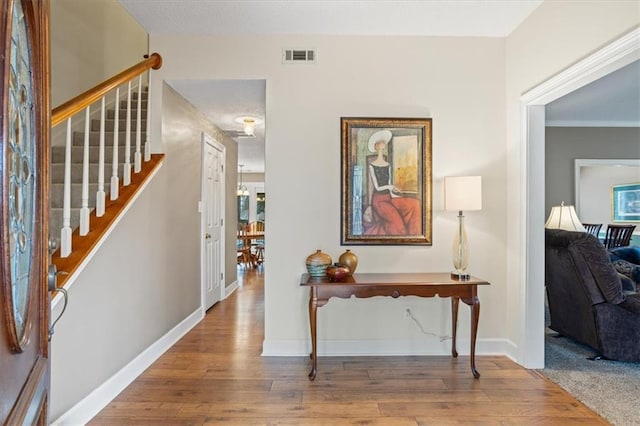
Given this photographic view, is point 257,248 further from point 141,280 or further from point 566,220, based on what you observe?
point 566,220

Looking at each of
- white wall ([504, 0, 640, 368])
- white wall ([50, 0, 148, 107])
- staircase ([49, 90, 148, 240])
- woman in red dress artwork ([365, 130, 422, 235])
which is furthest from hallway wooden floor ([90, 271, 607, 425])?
white wall ([50, 0, 148, 107])

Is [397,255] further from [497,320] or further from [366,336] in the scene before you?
[497,320]

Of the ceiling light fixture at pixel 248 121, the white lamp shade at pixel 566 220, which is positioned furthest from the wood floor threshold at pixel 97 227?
the white lamp shade at pixel 566 220

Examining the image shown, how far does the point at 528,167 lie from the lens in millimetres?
2750

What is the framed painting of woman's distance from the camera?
3.01 meters

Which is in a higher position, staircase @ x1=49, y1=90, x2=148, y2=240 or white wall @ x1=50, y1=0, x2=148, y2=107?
white wall @ x1=50, y1=0, x2=148, y2=107

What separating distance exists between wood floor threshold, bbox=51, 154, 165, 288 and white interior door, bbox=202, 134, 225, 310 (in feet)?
4.44

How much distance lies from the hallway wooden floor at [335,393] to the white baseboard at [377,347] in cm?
8

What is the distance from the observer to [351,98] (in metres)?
3.05

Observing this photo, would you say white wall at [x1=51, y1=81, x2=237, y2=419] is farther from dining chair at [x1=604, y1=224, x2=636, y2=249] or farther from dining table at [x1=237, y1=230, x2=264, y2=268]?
dining chair at [x1=604, y1=224, x2=636, y2=249]

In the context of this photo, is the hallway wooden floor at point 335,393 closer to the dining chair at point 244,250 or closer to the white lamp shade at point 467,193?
the white lamp shade at point 467,193

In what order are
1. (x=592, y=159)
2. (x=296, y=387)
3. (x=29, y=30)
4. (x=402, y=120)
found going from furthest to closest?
(x=592, y=159) → (x=402, y=120) → (x=296, y=387) → (x=29, y=30)

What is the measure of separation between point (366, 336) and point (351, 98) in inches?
81.1

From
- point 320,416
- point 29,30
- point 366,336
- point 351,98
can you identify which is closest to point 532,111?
point 351,98
